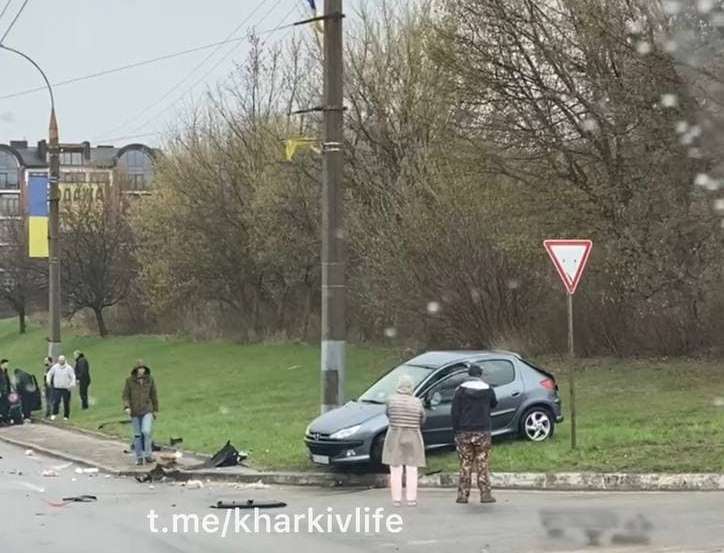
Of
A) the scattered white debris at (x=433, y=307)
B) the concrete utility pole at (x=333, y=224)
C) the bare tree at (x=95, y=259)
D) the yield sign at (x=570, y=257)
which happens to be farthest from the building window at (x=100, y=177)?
the yield sign at (x=570, y=257)

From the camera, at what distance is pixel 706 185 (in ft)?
82.8

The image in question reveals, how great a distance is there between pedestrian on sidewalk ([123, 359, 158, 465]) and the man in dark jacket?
287 inches

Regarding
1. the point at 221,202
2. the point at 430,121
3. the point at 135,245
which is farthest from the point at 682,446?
the point at 135,245

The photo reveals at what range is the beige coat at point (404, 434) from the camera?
42.8 feet

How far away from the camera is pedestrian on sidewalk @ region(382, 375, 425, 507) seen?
42.7 ft

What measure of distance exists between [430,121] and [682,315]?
10.6m

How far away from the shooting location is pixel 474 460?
42.4ft

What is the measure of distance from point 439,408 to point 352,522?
14.3 ft

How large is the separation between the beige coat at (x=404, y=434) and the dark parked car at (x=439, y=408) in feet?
6.06

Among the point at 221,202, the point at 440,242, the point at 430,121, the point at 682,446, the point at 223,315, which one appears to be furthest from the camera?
the point at 223,315

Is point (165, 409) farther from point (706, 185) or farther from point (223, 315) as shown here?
point (223, 315)

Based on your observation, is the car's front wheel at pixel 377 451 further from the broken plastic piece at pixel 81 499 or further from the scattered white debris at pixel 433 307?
the scattered white debris at pixel 433 307

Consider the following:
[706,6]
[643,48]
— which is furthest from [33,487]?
[706,6]

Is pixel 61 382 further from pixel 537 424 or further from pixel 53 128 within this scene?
pixel 537 424
